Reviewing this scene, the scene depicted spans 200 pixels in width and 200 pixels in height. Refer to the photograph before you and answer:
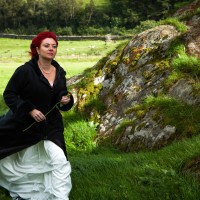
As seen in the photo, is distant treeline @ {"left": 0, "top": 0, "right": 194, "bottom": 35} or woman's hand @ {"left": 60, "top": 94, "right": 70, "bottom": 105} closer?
woman's hand @ {"left": 60, "top": 94, "right": 70, "bottom": 105}

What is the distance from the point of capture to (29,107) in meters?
5.92

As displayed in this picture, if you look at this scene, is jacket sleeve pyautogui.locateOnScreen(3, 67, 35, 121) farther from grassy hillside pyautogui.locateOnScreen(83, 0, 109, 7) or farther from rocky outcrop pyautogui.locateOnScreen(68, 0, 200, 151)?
grassy hillside pyautogui.locateOnScreen(83, 0, 109, 7)

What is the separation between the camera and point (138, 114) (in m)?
8.57

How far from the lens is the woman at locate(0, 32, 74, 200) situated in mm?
5980

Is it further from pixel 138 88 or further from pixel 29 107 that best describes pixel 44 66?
pixel 138 88

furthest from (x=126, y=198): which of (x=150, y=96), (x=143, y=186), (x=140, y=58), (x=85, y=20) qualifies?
(x=85, y=20)

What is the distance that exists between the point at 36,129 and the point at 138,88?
14.2 ft

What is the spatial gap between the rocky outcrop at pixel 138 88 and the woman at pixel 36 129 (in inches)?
83.3

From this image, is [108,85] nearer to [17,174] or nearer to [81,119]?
[81,119]

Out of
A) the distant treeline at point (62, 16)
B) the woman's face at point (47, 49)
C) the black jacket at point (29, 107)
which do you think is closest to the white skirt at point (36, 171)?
the black jacket at point (29, 107)

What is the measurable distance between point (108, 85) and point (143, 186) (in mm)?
6487

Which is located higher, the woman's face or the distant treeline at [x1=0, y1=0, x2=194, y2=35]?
the woman's face

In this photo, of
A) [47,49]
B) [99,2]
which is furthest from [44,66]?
[99,2]

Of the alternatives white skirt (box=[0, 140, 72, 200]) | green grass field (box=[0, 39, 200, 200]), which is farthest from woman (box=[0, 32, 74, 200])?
green grass field (box=[0, 39, 200, 200])
